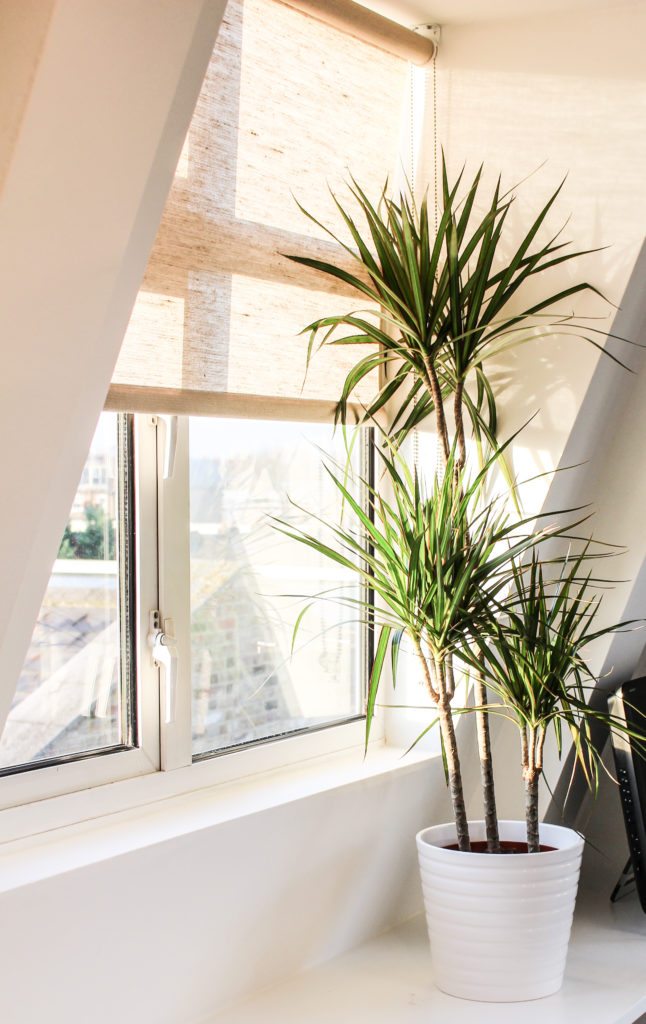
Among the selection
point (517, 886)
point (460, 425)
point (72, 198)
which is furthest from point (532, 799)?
point (72, 198)

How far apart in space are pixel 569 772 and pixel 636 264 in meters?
1.57

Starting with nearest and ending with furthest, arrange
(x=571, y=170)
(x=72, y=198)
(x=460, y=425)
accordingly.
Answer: (x=72, y=198), (x=460, y=425), (x=571, y=170)

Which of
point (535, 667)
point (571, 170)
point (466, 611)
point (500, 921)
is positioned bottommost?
point (500, 921)

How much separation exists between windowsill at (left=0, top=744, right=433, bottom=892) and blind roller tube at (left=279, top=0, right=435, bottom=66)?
6.08 ft

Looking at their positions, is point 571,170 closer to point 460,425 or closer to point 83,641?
point 460,425

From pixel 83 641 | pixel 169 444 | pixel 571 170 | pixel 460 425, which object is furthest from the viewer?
pixel 571 170

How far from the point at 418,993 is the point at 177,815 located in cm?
68

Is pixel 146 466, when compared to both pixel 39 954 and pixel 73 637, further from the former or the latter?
pixel 39 954

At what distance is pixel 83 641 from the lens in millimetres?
2289

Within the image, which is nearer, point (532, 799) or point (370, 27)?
point (532, 799)

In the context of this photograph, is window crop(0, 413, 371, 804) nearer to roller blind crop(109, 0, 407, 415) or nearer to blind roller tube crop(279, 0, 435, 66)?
roller blind crop(109, 0, 407, 415)

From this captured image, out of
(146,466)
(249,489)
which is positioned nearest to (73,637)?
(146,466)

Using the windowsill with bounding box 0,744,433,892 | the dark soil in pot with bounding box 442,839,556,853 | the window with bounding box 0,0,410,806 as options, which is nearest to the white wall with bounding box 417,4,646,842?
the window with bounding box 0,0,410,806

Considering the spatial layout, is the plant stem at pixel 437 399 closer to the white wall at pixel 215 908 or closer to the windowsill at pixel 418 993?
the white wall at pixel 215 908
